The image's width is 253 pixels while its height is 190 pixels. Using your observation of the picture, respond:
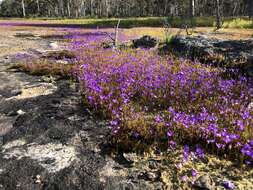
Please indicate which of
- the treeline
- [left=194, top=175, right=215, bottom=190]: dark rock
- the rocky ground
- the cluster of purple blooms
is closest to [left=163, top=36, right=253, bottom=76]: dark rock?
the cluster of purple blooms

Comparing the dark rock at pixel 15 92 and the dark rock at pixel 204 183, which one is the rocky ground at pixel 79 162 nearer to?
the dark rock at pixel 204 183

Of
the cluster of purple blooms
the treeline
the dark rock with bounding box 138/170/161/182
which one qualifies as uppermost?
the treeline

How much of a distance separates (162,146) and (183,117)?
83 centimetres

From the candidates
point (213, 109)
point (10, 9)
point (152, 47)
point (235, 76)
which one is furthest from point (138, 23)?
point (10, 9)

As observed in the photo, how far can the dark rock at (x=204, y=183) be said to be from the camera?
490 cm

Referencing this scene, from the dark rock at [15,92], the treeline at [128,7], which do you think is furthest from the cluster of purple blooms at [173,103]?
the treeline at [128,7]

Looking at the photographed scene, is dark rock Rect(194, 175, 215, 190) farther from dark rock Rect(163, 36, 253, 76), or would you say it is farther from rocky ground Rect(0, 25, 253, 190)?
dark rock Rect(163, 36, 253, 76)

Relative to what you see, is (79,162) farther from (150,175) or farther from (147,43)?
(147,43)

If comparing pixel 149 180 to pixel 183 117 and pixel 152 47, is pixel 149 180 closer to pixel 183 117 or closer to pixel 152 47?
pixel 183 117

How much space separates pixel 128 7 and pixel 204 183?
357ft

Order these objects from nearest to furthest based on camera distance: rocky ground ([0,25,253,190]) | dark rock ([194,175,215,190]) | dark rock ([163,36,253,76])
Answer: dark rock ([194,175,215,190]) < rocky ground ([0,25,253,190]) < dark rock ([163,36,253,76])

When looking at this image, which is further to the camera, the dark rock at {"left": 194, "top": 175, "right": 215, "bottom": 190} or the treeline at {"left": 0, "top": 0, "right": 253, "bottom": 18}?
the treeline at {"left": 0, "top": 0, "right": 253, "bottom": 18}

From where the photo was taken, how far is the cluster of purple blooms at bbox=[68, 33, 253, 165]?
6.02 meters

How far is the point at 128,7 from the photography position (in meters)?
111
